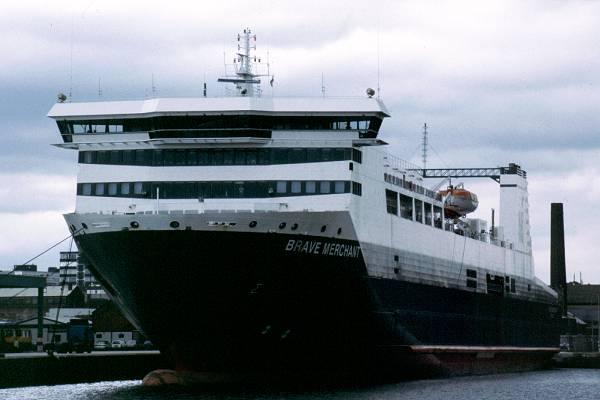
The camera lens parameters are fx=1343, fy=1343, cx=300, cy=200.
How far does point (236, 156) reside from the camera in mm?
52094

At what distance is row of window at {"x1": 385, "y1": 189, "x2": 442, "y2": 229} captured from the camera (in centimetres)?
5822

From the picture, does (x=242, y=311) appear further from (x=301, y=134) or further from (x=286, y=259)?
(x=301, y=134)

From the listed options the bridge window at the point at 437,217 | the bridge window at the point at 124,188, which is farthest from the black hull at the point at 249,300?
the bridge window at the point at 437,217

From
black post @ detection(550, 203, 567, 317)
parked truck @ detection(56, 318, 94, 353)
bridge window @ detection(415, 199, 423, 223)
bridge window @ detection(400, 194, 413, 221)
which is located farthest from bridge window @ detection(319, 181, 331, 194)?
black post @ detection(550, 203, 567, 317)

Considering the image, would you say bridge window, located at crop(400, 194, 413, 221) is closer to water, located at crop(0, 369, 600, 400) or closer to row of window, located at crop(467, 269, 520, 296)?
water, located at crop(0, 369, 600, 400)

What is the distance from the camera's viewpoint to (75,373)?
6144cm

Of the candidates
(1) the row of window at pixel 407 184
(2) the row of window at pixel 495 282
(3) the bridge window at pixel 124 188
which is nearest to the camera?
(3) the bridge window at pixel 124 188

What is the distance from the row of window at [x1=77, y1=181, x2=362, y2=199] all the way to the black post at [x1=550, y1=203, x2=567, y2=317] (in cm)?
6403

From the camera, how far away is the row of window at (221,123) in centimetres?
5231

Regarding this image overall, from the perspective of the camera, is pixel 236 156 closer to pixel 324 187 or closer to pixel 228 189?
pixel 228 189

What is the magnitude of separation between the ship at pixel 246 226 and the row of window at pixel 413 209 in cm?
40

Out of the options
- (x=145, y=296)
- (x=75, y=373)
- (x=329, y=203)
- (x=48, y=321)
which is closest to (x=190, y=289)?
(x=145, y=296)

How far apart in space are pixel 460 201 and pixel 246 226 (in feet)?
91.7

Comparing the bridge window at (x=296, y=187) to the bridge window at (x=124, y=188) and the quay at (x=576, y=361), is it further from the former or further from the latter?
the quay at (x=576, y=361)
